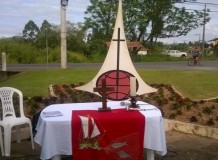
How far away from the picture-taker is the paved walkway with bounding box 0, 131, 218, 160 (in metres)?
5.91

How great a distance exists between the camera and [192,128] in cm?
740

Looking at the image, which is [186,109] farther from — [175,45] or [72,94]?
[175,45]

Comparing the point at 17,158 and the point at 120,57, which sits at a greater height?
the point at 120,57

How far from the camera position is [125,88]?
6.75m

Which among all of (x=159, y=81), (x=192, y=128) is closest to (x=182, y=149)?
(x=192, y=128)

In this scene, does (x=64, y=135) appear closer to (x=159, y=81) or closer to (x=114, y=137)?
(x=114, y=137)

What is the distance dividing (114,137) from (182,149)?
2047 mm

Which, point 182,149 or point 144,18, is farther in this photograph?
Answer: point 144,18

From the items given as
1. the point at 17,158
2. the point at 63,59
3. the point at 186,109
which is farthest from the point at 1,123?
the point at 63,59

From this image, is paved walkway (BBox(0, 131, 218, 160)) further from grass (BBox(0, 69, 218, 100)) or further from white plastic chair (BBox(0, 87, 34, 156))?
grass (BBox(0, 69, 218, 100))

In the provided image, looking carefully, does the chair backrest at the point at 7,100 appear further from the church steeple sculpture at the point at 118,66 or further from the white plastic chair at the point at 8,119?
the church steeple sculpture at the point at 118,66

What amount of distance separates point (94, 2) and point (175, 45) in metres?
36.2

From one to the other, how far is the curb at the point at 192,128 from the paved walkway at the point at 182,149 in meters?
0.11

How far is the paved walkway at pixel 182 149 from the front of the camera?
5906 mm
